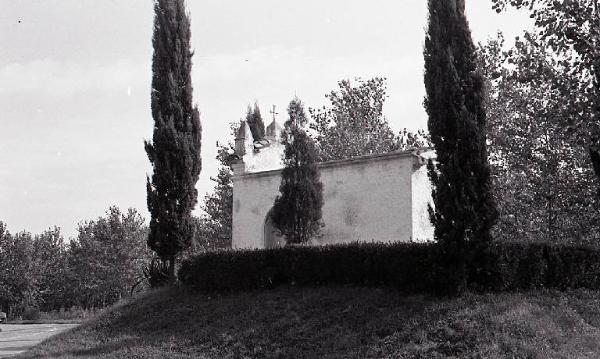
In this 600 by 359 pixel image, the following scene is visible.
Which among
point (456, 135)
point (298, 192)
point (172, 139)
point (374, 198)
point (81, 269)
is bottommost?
point (81, 269)

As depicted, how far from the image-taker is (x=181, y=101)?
2166 centimetres

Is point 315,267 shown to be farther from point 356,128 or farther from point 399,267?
point 356,128

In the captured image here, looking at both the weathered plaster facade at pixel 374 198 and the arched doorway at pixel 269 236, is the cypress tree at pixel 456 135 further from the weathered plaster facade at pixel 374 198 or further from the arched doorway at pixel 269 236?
the arched doorway at pixel 269 236

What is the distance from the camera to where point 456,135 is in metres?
13.8

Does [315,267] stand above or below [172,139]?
below

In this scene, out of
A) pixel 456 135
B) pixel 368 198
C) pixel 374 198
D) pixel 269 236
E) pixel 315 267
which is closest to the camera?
pixel 456 135

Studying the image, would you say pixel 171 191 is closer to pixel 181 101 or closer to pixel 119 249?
pixel 181 101

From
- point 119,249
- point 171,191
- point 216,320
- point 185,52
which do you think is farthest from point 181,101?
point 119,249

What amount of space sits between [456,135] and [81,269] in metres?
39.3

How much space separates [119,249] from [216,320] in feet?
107

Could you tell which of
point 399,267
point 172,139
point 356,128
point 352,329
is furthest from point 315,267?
point 356,128

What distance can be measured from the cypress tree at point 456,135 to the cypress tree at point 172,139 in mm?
9853

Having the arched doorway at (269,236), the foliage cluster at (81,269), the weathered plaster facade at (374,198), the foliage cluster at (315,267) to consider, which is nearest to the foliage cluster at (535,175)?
the weathered plaster facade at (374,198)

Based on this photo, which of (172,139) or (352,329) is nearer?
(352,329)
